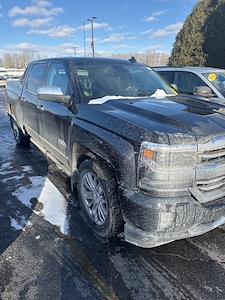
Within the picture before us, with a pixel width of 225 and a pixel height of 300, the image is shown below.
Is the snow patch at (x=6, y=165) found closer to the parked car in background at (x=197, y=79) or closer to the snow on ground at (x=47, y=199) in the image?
the snow on ground at (x=47, y=199)

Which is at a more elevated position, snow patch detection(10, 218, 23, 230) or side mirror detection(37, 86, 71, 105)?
side mirror detection(37, 86, 71, 105)

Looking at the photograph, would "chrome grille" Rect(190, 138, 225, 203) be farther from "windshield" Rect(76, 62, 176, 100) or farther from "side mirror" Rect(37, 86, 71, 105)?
"side mirror" Rect(37, 86, 71, 105)

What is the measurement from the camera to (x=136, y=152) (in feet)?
A: 8.70

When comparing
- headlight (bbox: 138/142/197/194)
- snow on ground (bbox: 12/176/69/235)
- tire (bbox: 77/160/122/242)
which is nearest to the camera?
headlight (bbox: 138/142/197/194)

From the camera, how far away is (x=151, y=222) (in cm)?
261

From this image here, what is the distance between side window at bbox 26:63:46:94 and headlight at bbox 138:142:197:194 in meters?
3.09

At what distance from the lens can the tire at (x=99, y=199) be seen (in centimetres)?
302

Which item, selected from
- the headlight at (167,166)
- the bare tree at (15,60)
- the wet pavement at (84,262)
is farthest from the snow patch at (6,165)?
the bare tree at (15,60)

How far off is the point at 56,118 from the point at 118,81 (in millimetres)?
968

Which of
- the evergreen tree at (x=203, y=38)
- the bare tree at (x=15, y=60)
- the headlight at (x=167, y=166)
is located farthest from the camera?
the bare tree at (x=15, y=60)

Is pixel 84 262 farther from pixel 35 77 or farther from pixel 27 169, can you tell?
pixel 35 77

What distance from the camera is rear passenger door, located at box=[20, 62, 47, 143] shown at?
516 centimetres


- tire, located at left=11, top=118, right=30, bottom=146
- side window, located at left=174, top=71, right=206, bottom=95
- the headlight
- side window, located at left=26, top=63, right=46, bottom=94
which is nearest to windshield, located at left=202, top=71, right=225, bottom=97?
side window, located at left=174, top=71, right=206, bottom=95

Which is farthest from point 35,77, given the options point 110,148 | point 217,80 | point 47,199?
point 217,80
